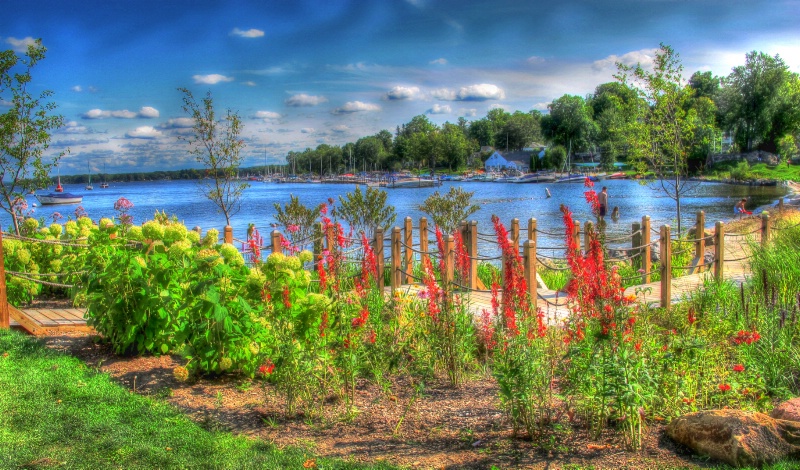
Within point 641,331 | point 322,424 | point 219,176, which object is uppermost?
point 219,176

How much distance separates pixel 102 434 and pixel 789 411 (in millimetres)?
4506

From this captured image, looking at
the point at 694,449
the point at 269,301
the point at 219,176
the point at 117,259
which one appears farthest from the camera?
the point at 219,176

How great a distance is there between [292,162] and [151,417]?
564 feet

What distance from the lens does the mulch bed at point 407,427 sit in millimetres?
3750

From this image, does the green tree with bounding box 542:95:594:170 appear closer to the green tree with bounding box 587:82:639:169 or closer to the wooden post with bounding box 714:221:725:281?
the green tree with bounding box 587:82:639:169

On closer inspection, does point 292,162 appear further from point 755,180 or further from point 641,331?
point 641,331

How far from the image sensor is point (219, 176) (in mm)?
16859

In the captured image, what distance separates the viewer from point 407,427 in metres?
4.33

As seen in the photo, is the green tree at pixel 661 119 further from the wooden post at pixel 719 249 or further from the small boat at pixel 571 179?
the small boat at pixel 571 179

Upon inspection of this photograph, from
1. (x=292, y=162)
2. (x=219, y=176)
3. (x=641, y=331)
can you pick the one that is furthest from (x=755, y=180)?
(x=292, y=162)

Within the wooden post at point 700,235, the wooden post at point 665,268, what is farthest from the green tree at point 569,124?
the wooden post at point 665,268

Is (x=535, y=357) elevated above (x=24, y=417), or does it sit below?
above

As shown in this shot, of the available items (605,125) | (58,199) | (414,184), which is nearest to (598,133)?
(605,125)

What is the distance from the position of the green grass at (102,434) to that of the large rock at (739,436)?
1.93 m
